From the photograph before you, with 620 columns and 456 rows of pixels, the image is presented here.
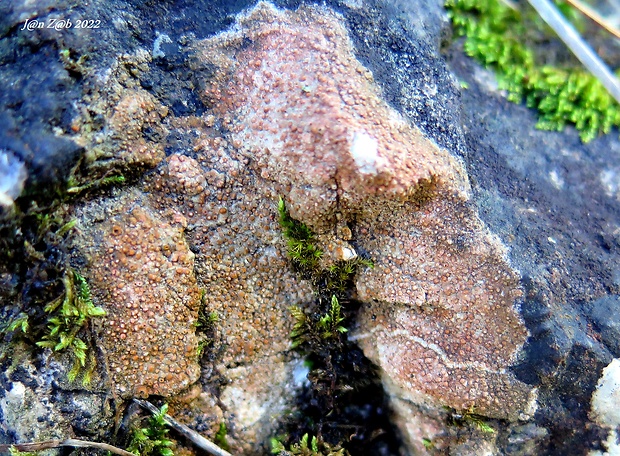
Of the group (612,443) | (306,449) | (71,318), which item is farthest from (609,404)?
(71,318)

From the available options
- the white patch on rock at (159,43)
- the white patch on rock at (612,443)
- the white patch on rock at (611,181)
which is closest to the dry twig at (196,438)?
the white patch on rock at (159,43)

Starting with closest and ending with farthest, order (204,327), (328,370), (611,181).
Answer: (204,327)
(328,370)
(611,181)

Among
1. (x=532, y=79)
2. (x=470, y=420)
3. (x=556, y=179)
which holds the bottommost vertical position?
(x=470, y=420)

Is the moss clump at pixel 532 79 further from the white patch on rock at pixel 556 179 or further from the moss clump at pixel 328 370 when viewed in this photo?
the moss clump at pixel 328 370

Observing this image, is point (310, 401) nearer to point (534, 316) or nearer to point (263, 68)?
point (534, 316)

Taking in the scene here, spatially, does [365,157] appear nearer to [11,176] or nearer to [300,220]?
[300,220]

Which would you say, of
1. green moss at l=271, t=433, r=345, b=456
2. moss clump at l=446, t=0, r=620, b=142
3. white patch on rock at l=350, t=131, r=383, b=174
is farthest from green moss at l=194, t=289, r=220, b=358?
moss clump at l=446, t=0, r=620, b=142
